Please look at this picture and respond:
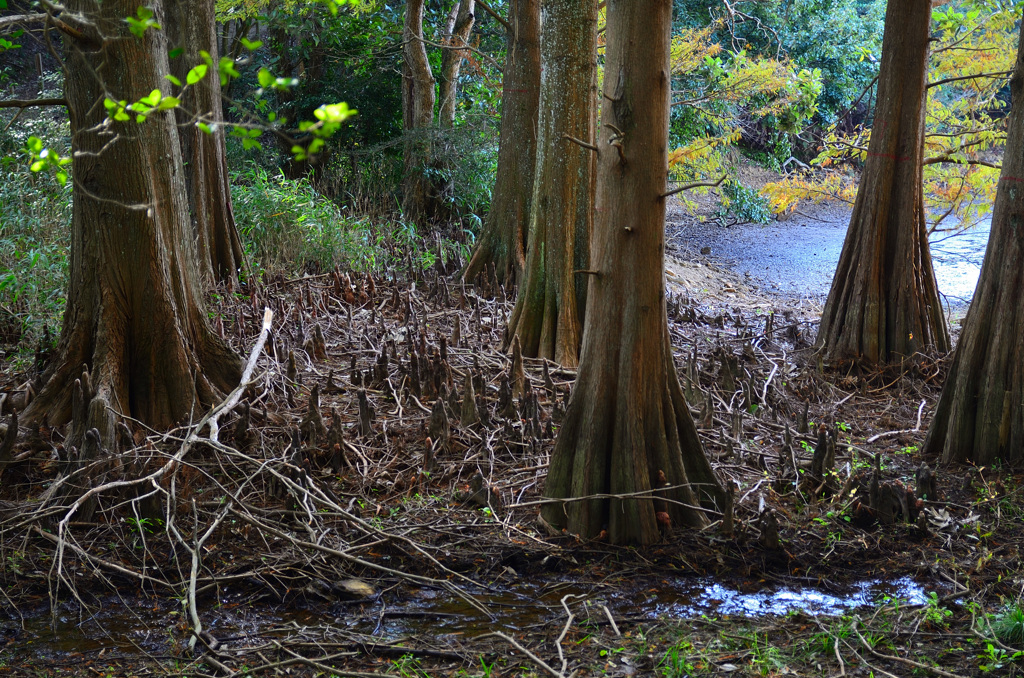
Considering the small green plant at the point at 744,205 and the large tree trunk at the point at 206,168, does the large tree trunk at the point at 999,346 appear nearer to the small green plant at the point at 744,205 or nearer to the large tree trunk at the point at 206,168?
the large tree trunk at the point at 206,168

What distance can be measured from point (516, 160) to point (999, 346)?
5.66 metres

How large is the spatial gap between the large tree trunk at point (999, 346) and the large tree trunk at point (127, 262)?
15.4 feet

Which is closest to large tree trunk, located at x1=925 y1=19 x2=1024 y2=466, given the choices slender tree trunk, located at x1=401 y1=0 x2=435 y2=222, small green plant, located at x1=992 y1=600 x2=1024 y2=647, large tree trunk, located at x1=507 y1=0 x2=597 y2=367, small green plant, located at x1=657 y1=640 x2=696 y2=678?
small green plant, located at x1=992 y1=600 x2=1024 y2=647

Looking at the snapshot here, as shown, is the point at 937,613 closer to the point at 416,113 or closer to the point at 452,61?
the point at 416,113

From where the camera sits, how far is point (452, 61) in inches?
549

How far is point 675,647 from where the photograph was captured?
3330mm

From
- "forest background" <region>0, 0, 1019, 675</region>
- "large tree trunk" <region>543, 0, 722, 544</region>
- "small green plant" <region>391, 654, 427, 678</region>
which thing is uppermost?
"forest background" <region>0, 0, 1019, 675</region>

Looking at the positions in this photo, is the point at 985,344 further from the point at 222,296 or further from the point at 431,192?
the point at 431,192

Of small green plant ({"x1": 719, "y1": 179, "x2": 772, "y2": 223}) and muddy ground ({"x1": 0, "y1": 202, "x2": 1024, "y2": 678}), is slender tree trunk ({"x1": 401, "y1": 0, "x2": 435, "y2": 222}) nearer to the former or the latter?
muddy ground ({"x1": 0, "y1": 202, "x2": 1024, "y2": 678})

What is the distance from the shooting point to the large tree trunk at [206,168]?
28.3 ft

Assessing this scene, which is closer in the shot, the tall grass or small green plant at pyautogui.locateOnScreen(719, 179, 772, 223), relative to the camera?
the tall grass

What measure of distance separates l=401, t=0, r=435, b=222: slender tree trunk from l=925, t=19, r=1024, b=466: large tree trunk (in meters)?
8.83

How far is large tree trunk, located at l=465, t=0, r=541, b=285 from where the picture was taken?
30.4ft

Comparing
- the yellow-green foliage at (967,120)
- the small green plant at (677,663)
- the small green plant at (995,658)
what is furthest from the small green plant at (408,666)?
the yellow-green foliage at (967,120)
